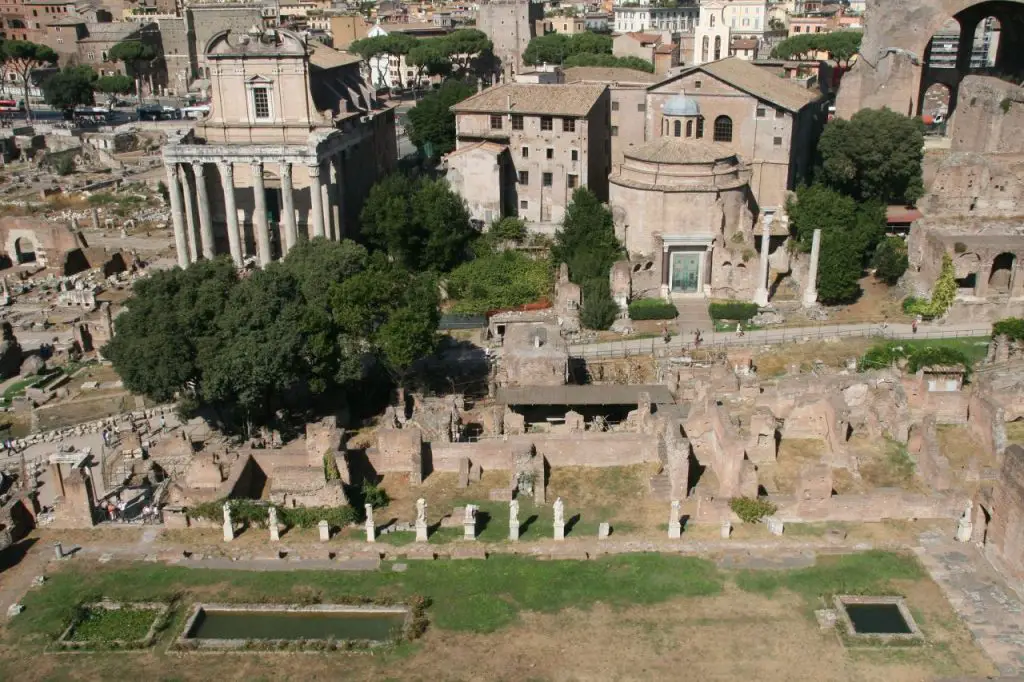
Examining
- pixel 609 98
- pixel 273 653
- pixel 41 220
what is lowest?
pixel 273 653

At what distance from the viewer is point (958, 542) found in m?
31.2

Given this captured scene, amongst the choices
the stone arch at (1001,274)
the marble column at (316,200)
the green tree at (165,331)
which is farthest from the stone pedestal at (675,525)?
the marble column at (316,200)

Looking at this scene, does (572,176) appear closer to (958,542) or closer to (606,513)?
(606,513)

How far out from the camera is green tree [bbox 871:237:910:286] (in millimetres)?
52000

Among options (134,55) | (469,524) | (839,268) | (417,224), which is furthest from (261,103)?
(134,55)

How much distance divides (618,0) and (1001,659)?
190 metres

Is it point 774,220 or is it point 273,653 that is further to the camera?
point 774,220

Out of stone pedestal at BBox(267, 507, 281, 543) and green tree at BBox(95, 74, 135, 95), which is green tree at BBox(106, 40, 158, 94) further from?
stone pedestal at BBox(267, 507, 281, 543)

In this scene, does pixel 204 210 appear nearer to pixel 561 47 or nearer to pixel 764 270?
pixel 764 270

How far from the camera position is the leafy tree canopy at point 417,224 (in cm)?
5562

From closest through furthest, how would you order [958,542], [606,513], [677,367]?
[958,542] < [606,513] < [677,367]

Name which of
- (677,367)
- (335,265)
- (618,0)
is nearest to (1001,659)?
(677,367)

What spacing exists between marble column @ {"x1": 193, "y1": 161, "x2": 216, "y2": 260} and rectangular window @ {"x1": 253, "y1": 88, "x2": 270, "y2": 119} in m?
4.48

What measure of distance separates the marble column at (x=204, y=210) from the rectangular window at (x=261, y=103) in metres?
4.48
